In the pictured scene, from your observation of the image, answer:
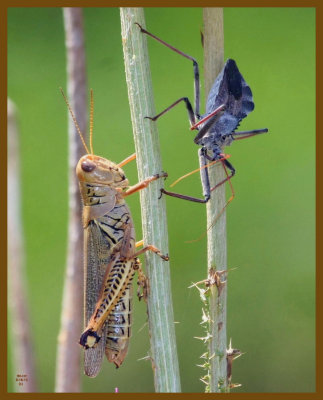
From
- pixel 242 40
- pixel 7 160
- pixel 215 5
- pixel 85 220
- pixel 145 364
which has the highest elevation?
pixel 242 40

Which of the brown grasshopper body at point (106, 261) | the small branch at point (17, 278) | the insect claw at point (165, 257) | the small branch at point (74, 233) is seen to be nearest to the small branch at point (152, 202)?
the insect claw at point (165, 257)

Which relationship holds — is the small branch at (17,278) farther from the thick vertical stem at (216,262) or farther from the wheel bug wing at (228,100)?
the thick vertical stem at (216,262)

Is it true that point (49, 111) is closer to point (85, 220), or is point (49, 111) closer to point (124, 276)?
point (85, 220)

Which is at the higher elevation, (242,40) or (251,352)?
(242,40)

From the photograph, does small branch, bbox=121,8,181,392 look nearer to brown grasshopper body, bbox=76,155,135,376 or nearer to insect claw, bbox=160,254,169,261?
insect claw, bbox=160,254,169,261

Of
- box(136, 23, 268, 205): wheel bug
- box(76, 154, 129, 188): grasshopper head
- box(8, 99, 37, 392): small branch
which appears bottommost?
box(8, 99, 37, 392): small branch

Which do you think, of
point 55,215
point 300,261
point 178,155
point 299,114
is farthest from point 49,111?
point 300,261

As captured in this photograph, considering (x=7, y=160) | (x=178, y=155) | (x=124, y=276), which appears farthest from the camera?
(x=178, y=155)

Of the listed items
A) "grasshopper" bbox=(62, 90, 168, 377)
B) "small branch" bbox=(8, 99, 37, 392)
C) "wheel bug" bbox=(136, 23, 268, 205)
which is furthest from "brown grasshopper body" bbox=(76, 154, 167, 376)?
"small branch" bbox=(8, 99, 37, 392)
